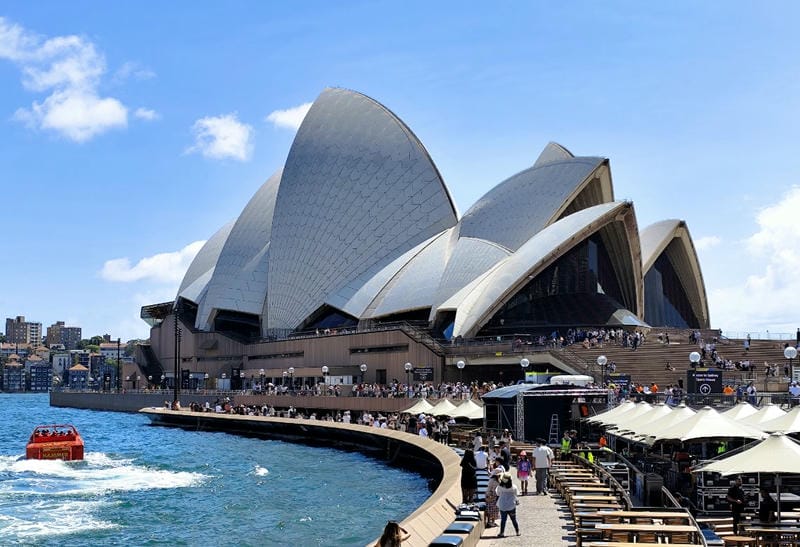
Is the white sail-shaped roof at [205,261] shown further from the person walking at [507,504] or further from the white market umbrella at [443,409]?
the person walking at [507,504]

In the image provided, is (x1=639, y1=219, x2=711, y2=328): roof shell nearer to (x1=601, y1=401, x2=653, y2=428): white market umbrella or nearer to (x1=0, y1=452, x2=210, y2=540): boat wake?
(x1=0, y1=452, x2=210, y2=540): boat wake

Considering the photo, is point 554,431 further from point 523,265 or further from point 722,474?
point 523,265

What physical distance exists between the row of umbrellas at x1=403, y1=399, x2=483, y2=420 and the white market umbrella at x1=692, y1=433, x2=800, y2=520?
17.5m

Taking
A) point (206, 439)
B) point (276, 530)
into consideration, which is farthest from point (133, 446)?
point (276, 530)

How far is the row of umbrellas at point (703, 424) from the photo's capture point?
48.8ft

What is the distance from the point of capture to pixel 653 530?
1041 cm

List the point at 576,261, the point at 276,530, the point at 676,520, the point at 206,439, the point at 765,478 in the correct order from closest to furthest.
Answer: the point at 676,520, the point at 765,478, the point at 276,530, the point at 206,439, the point at 576,261

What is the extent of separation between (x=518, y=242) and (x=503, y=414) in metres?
26.6

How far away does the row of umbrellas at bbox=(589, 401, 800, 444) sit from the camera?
14859 mm

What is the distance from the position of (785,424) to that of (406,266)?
42.1 metres

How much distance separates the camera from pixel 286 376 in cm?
6222

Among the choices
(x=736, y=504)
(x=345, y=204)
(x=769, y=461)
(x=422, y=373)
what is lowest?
(x=736, y=504)

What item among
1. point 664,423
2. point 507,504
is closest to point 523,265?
point 664,423

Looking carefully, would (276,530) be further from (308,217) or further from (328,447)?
(308,217)
